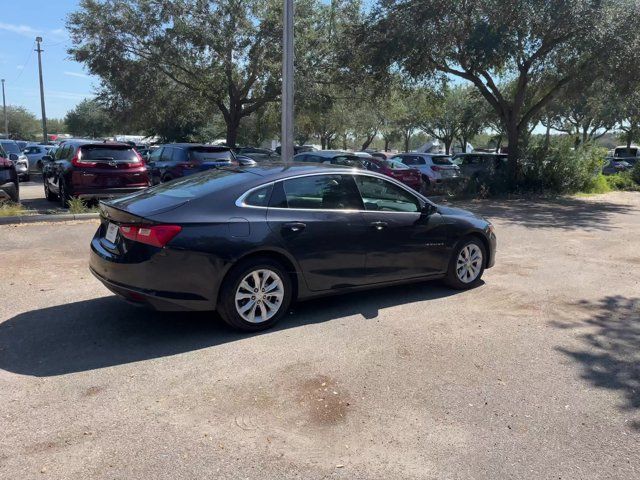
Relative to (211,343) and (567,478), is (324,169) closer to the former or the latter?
(211,343)

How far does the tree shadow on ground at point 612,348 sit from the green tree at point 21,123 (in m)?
94.4

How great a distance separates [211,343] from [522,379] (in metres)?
2.60

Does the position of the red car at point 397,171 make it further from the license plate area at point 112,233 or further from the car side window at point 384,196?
the license plate area at point 112,233

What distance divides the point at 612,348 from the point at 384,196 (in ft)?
8.75

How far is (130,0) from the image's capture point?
23.5m

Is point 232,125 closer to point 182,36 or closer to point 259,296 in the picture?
point 182,36

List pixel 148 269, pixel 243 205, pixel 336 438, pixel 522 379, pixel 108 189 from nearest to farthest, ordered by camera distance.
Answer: pixel 336 438 → pixel 522 379 → pixel 148 269 → pixel 243 205 → pixel 108 189

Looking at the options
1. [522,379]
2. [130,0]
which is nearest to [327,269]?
[522,379]

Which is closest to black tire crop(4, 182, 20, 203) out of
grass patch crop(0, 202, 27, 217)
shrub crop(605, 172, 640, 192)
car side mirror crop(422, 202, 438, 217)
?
grass patch crop(0, 202, 27, 217)

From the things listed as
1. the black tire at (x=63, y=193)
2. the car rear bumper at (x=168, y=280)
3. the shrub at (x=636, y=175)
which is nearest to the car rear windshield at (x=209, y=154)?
the black tire at (x=63, y=193)

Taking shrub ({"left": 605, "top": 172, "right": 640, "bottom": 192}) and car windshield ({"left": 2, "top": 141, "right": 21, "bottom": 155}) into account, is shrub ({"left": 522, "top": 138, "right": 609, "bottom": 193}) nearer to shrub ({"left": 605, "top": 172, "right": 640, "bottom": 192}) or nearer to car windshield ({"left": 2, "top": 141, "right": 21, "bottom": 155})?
shrub ({"left": 605, "top": 172, "right": 640, "bottom": 192})

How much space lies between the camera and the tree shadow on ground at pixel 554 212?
41.9ft

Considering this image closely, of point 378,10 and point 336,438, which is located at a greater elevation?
point 378,10

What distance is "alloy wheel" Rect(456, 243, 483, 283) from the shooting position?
21.7 ft
